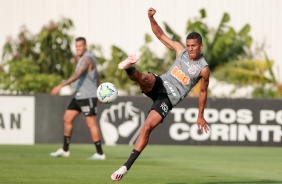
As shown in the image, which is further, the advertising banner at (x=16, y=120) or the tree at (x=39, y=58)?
the tree at (x=39, y=58)

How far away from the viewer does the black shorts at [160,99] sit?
460 inches

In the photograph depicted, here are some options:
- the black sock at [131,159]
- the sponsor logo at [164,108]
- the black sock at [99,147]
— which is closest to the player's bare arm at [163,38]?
the sponsor logo at [164,108]

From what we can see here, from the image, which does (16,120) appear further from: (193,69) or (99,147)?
(193,69)

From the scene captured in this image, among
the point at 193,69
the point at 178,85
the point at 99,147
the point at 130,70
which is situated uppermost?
the point at 130,70

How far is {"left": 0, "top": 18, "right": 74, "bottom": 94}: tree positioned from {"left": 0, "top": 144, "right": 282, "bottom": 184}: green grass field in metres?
16.0

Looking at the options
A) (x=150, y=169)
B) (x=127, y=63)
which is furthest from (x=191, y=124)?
(x=127, y=63)

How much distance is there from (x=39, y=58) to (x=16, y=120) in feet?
46.2

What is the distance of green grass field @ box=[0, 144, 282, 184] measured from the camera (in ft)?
39.3

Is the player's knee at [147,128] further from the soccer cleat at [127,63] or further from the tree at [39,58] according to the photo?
the tree at [39,58]

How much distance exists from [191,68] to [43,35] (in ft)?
84.5

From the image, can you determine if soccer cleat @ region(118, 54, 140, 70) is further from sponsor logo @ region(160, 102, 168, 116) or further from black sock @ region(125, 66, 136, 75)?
sponsor logo @ region(160, 102, 168, 116)

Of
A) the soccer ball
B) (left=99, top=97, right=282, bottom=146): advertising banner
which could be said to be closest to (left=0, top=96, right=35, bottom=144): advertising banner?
(left=99, top=97, right=282, bottom=146): advertising banner

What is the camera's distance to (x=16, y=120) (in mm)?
23812

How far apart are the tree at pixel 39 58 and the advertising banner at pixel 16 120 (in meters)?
11.0
